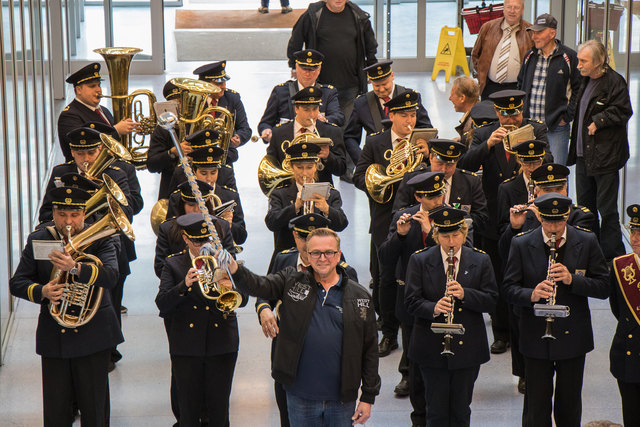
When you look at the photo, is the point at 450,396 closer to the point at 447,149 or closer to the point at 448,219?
the point at 448,219

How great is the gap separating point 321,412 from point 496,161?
10.9ft

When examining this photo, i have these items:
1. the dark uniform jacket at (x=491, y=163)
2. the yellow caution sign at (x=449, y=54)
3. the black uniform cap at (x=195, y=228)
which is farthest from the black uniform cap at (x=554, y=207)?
the yellow caution sign at (x=449, y=54)

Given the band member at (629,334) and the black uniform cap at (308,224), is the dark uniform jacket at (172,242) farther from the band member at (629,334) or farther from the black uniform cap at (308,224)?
the band member at (629,334)

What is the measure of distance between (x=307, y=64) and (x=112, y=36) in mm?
9364

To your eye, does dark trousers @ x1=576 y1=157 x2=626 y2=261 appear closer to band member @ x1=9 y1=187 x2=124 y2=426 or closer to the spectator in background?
the spectator in background

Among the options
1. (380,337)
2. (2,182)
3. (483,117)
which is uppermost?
(483,117)

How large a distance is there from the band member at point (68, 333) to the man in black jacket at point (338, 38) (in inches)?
219

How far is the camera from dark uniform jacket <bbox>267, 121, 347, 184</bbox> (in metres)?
9.18

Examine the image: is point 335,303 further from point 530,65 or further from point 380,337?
point 530,65

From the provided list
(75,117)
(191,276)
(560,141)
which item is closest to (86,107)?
(75,117)

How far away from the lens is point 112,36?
1848 cm

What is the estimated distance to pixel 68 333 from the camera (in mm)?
6863

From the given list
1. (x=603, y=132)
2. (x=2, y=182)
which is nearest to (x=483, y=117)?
(x=603, y=132)

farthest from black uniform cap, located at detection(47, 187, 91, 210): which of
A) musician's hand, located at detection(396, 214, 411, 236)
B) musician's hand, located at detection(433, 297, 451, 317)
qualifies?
musician's hand, located at detection(433, 297, 451, 317)
